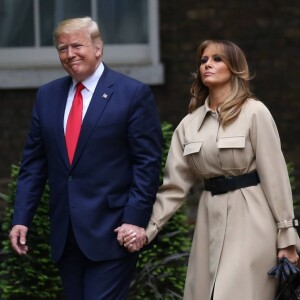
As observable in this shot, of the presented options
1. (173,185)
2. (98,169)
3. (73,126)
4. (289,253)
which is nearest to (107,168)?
(98,169)

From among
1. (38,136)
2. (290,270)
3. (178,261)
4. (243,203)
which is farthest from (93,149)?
(178,261)

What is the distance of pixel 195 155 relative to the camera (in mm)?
5547

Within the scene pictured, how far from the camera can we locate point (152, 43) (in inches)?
391

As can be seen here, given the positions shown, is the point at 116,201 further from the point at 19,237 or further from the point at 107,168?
the point at 19,237

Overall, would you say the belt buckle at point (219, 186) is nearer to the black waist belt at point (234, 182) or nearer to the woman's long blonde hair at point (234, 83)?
the black waist belt at point (234, 182)

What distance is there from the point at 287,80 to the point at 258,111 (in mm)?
4594

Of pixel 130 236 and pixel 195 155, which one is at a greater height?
pixel 195 155

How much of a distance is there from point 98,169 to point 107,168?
0.04 metres

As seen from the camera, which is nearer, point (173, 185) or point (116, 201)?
point (116, 201)

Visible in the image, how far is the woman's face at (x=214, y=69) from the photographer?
18.1 feet

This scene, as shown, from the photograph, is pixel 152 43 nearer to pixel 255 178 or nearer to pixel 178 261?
pixel 178 261

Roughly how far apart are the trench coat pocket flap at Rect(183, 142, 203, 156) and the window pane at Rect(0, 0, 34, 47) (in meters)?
4.81

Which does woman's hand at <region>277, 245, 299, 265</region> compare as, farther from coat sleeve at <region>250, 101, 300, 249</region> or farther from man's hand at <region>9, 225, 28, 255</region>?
man's hand at <region>9, 225, 28, 255</region>

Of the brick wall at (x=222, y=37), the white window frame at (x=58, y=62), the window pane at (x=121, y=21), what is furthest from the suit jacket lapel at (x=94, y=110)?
the window pane at (x=121, y=21)
